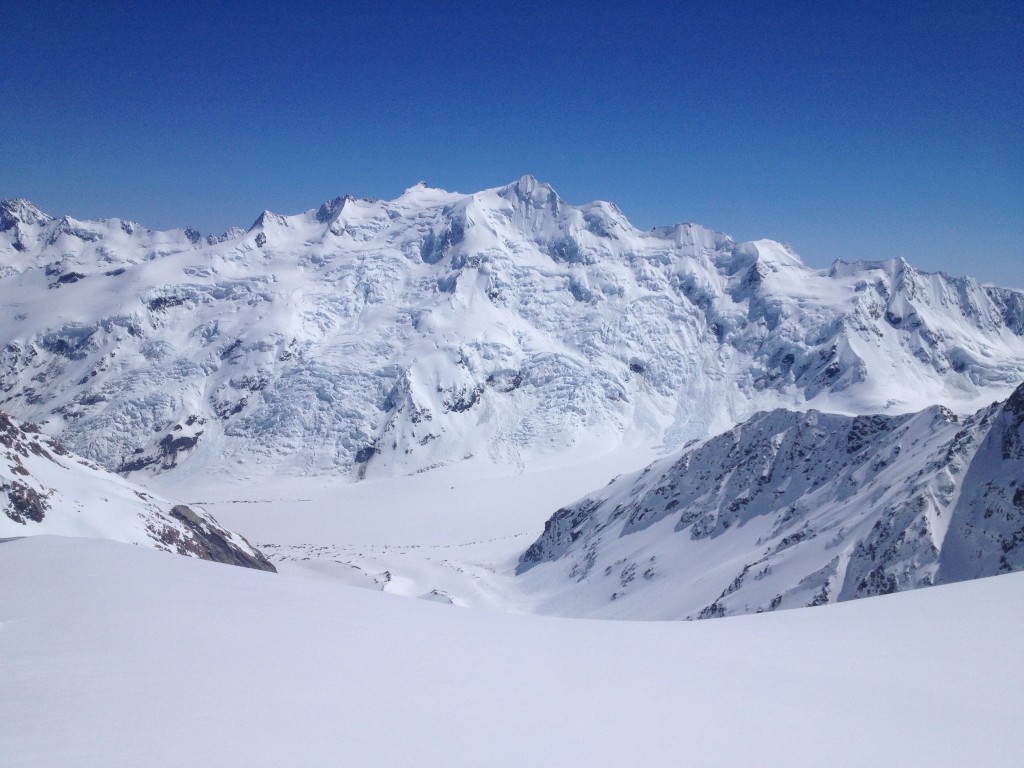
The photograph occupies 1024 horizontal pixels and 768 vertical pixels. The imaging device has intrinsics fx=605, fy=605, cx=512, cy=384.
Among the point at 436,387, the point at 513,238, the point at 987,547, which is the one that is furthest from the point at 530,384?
the point at 987,547

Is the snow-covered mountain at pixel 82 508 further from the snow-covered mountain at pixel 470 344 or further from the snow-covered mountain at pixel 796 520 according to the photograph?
the snow-covered mountain at pixel 470 344

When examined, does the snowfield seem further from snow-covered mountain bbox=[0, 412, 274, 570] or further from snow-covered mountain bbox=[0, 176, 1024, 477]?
snow-covered mountain bbox=[0, 176, 1024, 477]

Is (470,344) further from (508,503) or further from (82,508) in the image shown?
(82,508)

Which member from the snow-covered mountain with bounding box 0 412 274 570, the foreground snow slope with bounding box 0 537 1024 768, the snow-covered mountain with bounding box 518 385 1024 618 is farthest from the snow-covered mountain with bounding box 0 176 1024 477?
the foreground snow slope with bounding box 0 537 1024 768

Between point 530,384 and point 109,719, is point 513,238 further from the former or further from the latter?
point 109,719

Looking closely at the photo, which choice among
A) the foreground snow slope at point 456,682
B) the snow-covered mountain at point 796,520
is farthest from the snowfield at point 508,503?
the snow-covered mountain at point 796,520

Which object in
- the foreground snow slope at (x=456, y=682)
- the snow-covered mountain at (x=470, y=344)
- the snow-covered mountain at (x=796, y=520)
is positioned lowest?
the snow-covered mountain at (x=796, y=520)
